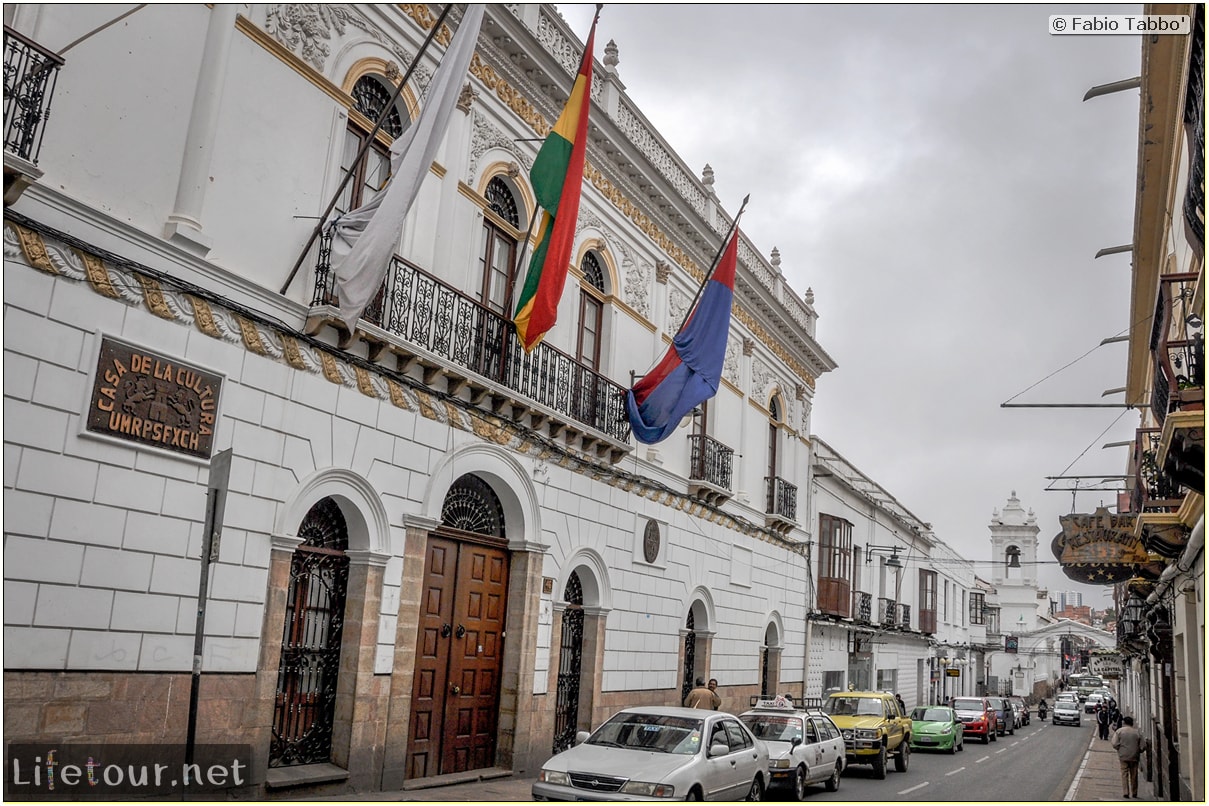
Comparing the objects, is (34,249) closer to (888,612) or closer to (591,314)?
(591,314)

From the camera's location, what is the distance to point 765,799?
14484mm

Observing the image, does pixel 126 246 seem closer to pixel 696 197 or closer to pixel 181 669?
pixel 181 669

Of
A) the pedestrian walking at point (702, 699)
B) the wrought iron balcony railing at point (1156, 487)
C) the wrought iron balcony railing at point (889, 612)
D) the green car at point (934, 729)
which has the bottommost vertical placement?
the green car at point (934, 729)

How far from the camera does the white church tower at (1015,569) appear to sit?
254 feet

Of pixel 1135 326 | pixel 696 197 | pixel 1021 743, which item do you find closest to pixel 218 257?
pixel 696 197

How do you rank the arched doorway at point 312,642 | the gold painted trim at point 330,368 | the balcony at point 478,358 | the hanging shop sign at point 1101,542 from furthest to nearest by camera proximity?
the hanging shop sign at point 1101,542
the balcony at point 478,358
the gold painted trim at point 330,368
the arched doorway at point 312,642

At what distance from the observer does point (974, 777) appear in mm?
21656

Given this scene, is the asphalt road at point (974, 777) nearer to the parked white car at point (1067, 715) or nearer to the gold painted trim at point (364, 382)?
the gold painted trim at point (364, 382)

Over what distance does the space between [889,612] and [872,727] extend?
58.3 ft

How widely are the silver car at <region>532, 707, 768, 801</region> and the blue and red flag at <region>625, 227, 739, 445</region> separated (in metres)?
5.73

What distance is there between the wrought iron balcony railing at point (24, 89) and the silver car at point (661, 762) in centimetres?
788

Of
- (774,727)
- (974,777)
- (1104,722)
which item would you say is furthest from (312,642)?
(1104,722)

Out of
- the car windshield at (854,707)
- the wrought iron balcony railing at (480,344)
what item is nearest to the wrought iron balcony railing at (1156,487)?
the wrought iron balcony railing at (480,344)

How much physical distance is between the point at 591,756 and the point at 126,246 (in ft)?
23.7
